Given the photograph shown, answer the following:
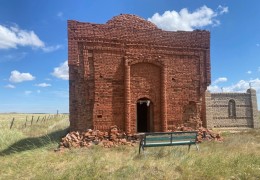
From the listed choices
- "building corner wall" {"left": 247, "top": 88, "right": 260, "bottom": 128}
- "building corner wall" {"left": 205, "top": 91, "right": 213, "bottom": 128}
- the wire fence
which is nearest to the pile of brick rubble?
the wire fence

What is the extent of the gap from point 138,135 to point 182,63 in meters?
4.08

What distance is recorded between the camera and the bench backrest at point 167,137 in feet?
32.7

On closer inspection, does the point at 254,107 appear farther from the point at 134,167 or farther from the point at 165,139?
the point at 134,167

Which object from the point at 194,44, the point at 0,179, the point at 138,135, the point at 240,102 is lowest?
the point at 0,179

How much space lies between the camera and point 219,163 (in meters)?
8.19

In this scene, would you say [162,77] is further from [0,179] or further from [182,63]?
[0,179]

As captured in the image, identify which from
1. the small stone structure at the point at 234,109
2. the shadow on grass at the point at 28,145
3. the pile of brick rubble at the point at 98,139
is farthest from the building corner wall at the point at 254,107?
the shadow on grass at the point at 28,145

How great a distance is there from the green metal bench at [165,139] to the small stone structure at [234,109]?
13.7m

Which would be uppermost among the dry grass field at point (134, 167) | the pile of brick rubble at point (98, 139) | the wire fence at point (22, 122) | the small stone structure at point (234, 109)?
the small stone structure at point (234, 109)

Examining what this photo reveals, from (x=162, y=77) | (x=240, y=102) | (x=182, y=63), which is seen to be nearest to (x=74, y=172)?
(x=162, y=77)

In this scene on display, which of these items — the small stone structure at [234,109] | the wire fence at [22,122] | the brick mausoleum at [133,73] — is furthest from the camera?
the wire fence at [22,122]

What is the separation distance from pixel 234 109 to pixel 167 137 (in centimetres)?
1621

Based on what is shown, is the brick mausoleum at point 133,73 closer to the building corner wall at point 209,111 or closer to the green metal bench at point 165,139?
the green metal bench at point 165,139

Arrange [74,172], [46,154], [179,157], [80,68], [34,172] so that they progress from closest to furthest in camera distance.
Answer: [74,172] → [34,172] → [179,157] → [46,154] → [80,68]
